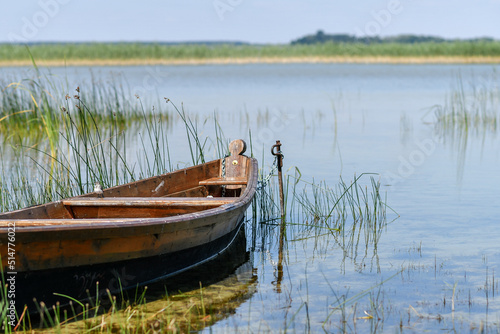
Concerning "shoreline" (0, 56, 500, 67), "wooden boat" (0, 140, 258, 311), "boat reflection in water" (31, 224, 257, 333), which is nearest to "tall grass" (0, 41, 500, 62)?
"shoreline" (0, 56, 500, 67)

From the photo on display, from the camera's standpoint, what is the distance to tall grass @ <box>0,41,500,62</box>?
115 feet

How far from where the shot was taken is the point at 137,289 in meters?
4.56

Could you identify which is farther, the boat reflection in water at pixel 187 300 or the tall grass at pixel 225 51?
the tall grass at pixel 225 51

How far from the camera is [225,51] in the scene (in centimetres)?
4212

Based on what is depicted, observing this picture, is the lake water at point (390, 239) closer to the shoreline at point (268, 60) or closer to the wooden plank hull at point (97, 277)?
the wooden plank hull at point (97, 277)

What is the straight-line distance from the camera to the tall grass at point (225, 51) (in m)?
34.9

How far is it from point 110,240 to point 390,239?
296 cm

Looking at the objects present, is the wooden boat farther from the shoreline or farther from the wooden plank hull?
the shoreline

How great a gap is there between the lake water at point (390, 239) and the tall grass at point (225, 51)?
65.2ft

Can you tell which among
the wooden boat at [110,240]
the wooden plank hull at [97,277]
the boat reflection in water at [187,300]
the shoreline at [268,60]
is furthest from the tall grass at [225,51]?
the wooden plank hull at [97,277]

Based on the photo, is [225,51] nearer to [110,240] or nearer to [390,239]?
[390,239]

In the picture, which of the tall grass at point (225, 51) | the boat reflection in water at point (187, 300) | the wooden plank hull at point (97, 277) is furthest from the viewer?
the tall grass at point (225, 51)

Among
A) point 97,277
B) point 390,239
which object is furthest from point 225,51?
point 97,277

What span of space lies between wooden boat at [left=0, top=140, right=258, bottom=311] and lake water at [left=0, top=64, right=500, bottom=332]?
596mm
